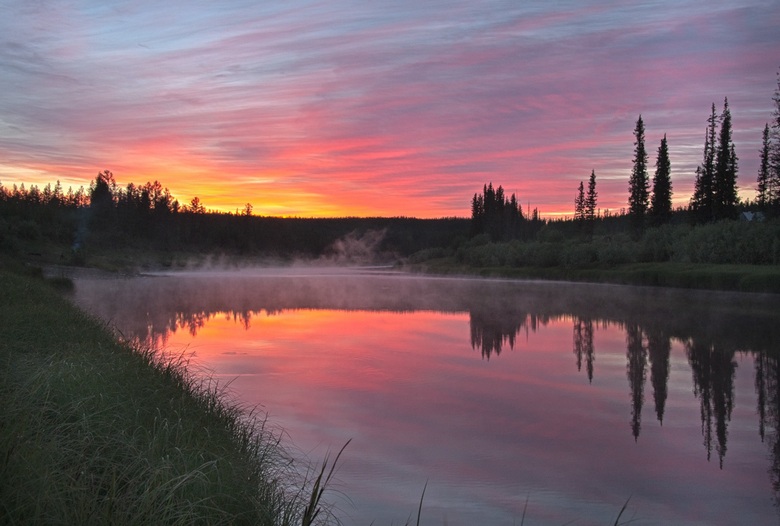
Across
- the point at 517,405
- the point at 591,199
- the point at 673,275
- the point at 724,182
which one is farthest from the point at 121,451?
the point at 591,199

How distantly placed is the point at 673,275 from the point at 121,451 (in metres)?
39.9

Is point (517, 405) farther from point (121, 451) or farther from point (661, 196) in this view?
point (661, 196)

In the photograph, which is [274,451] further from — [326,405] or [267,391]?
[267,391]

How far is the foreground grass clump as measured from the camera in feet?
14.6

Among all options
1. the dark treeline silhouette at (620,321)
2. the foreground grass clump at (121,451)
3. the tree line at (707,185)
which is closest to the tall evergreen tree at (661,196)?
the tree line at (707,185)

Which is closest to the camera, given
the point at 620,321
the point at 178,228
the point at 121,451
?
the point at 121,451

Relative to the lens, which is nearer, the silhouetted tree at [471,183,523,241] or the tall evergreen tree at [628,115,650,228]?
the tall evergreen tree at [628,115,650,228]

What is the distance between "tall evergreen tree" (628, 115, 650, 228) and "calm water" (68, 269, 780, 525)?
146 ft

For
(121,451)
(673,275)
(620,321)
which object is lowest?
(620,321)

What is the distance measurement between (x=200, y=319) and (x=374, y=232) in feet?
425

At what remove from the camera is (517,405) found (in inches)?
432

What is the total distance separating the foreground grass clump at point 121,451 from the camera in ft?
14.6

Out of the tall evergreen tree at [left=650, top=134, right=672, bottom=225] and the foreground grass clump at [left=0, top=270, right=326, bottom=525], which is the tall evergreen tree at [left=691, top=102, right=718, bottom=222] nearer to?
the tall evergreen tree at [left=650, top=134, right=672, bottom=225]

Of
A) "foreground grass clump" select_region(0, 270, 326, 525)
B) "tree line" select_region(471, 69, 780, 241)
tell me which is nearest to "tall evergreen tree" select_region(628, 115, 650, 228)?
"tree line" select_region(471, 69, 780, 241)
